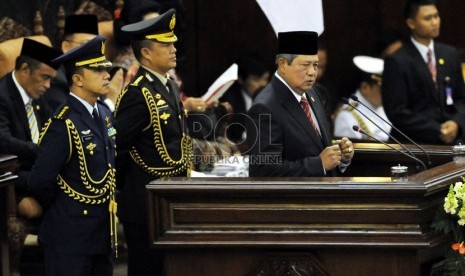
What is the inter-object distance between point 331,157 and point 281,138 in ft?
0.97

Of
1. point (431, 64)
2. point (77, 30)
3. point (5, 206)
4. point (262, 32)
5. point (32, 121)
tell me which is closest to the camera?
point (5, 206)

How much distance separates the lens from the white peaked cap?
415 inches

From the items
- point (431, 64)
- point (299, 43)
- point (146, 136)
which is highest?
point (299, 43)

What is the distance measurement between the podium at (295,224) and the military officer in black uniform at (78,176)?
23.4 inches

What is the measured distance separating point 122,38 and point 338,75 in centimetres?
271

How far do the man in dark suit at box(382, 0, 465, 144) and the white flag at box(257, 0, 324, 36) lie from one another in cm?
61

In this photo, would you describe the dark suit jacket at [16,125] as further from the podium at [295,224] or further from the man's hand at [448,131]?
the man's hand at [448,131]

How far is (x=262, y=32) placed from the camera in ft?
37.7

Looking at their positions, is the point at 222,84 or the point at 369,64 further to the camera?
the point at 369,64

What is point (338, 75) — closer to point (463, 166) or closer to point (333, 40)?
point (333, 40)

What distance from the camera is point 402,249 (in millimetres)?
6168

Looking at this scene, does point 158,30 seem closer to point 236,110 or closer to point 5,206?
point 5,206

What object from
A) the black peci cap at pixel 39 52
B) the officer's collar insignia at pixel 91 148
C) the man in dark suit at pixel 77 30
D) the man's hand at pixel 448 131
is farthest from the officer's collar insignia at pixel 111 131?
the man's hand at pixel 448 131

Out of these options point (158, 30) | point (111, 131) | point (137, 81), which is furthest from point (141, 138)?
point (158, 30)
